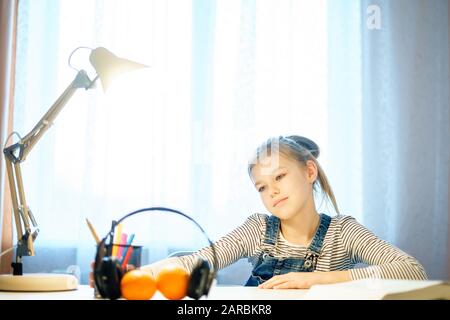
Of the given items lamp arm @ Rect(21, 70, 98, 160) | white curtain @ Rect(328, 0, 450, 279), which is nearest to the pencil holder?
lamp arm @ Rect(21, 70, 98, 160)

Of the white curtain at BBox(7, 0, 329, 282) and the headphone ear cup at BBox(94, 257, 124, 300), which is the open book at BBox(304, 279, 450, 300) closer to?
the headphone ear cup at BBox(94, 257, 124, 300)

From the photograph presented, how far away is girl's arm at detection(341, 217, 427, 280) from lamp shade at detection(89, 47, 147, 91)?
21.8 inches

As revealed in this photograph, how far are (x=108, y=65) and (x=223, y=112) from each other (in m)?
0.94

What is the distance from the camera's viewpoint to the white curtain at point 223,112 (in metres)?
1.87

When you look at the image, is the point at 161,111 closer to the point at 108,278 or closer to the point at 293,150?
the point at 293,150

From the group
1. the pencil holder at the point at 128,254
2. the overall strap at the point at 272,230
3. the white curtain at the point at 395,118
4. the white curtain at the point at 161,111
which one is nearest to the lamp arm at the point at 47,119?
the pencil holder at the point at 128,254

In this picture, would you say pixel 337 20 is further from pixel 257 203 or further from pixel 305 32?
pixel 257 203

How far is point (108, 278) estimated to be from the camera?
661 mm

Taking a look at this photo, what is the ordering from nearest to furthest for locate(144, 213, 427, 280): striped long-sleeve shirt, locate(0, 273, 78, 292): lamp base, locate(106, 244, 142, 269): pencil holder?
locate(106, 244, 142, 269): pencil holder → locate(0, 273, 78, 292): lamp base → locate(144, 213, 427, 280): striped long-sleeve shirt

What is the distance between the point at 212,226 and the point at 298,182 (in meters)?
0.61

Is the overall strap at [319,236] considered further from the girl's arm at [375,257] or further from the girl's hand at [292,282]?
the girl's hand at [292,282]

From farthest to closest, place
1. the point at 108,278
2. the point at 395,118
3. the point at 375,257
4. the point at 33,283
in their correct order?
the point at 395,118, the point at 375,257, the point at 33,283, the point at 108,278

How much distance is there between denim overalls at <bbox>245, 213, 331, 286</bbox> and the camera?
127cm

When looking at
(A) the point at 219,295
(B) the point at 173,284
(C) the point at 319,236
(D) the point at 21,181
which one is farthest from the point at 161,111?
(B) the point at 173,284
